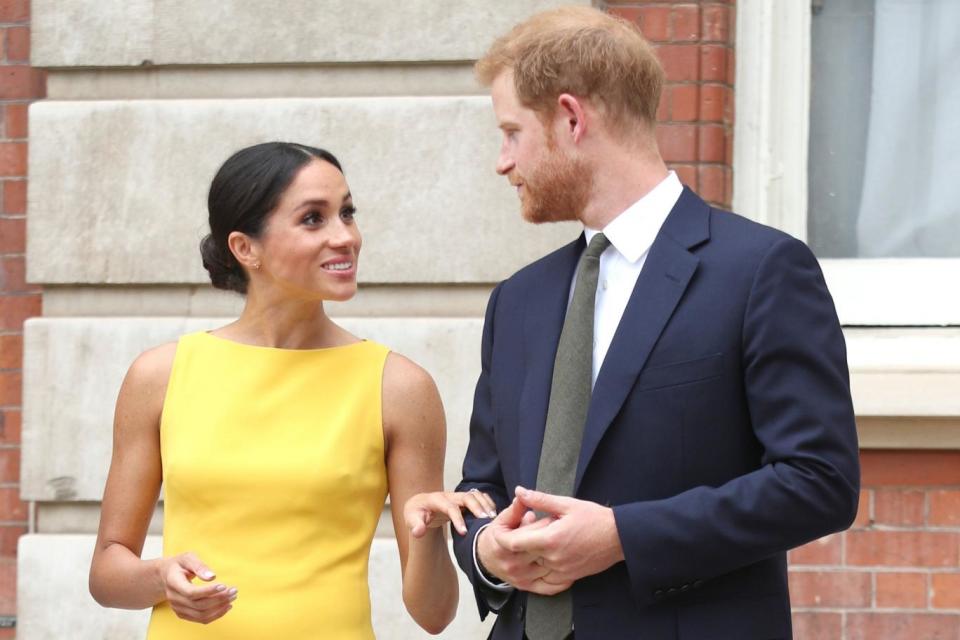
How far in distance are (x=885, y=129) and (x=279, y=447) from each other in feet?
7.57

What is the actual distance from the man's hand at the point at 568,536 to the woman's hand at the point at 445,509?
206 millimetres

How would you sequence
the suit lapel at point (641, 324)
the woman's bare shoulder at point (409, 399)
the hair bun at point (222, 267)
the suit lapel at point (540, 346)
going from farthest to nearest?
the hair bun at point (222, 267) < the woman's bare shoulder at point (409, 399) < the suit lapel at point (540, 346) < the suit lapel at point (641, 324)

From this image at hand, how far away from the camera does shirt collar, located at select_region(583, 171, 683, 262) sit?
95.3 inches

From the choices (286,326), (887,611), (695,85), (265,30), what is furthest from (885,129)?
(286,326)

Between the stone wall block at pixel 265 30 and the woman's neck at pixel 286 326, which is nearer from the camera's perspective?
the woman's neck at pixel 286 326

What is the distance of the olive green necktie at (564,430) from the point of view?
2.34 metres

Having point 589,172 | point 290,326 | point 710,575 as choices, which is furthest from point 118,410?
point 710,575

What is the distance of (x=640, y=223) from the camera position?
2.44 m

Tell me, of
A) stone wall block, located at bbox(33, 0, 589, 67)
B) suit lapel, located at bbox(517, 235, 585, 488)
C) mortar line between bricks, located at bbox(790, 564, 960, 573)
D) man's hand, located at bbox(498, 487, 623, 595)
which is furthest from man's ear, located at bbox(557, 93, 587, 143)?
mortar line between bricks, located at bbox(790, 564, 960, 573)

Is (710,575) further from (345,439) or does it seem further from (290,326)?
(290,326)

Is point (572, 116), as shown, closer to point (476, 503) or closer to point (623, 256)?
point (623, 256)

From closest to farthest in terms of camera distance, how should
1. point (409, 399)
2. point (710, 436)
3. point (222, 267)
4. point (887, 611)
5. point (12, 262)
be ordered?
1. point (710, 436)
2. point (409, 399)
3. point (222, 267)
4. point (887, 611)
5. point (12, 262)

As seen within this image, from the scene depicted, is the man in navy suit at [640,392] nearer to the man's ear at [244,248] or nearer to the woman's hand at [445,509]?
the woman's hand at [445,509]

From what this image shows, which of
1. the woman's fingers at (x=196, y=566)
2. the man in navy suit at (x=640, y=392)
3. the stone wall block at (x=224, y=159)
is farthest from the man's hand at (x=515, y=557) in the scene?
the stone wall block at (x=224, y=159)
